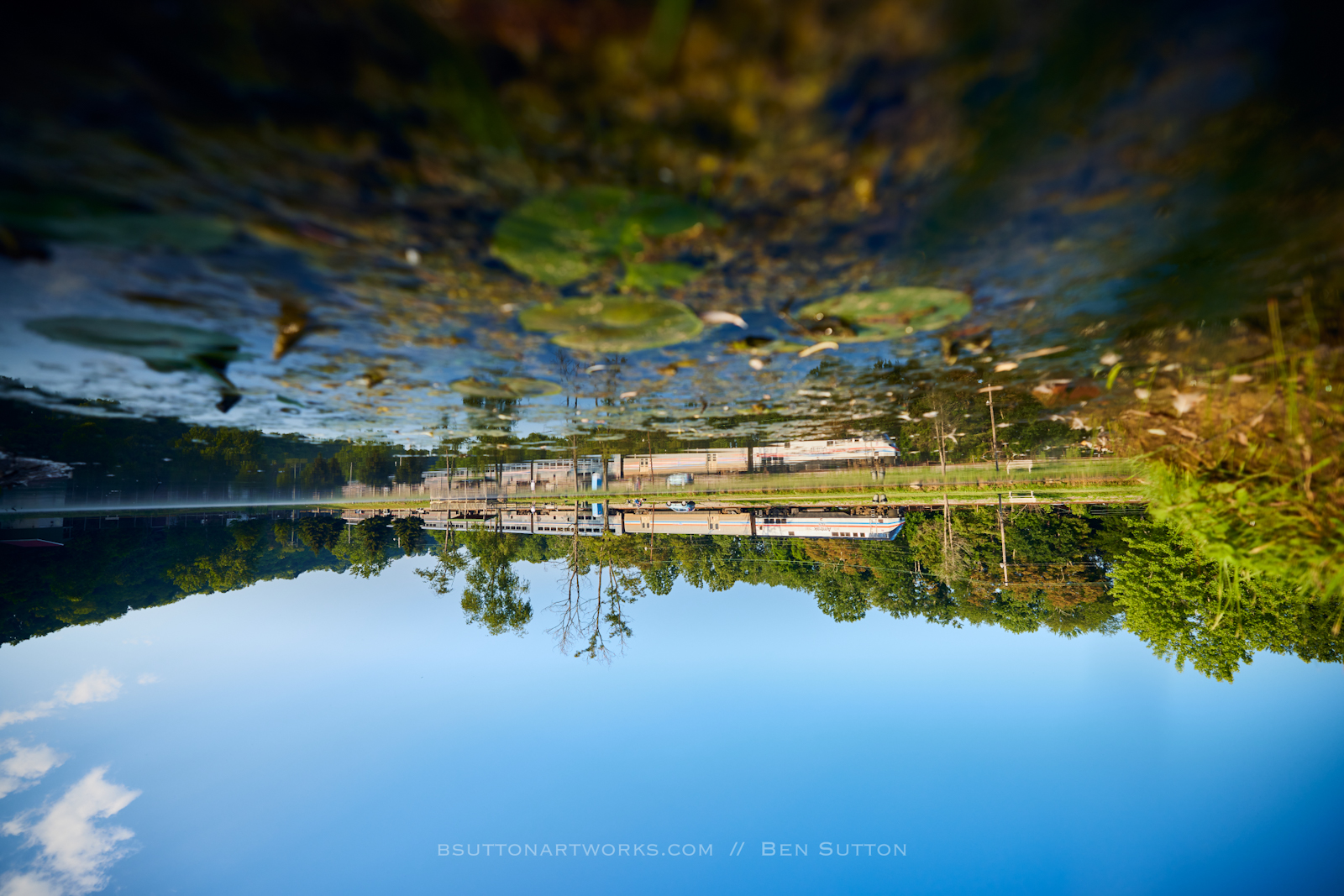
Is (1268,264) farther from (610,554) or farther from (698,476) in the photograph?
(610,554)

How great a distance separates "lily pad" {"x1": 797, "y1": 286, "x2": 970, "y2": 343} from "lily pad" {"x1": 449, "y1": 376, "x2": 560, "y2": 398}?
14.6 ft

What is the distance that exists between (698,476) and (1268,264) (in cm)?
1455

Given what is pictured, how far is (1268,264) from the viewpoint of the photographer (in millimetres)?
3629

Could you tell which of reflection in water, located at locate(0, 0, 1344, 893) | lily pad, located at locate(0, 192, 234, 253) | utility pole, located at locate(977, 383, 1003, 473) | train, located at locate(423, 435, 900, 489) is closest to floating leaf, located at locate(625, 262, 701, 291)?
reflection in water, located at locate(0, 0, 1344, 893)

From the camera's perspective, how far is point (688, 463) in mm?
17062

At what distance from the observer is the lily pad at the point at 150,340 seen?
14.3 feet

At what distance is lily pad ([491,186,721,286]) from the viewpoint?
2.68m

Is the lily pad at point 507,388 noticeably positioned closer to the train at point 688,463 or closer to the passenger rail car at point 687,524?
the passenger rail car at point 687,524

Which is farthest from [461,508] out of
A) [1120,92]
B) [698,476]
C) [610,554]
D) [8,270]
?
[1120,92]

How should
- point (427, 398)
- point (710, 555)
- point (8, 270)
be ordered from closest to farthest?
1. point (8, 270)
2. point (427, 398)
3. point (710, 555)

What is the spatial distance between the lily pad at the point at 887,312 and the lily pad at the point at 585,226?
174cm

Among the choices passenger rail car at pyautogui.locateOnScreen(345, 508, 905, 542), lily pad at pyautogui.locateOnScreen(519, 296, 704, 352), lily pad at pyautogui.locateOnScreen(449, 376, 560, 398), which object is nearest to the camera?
lily pad at pyautogui.locateOnScreen(519, 296, 704, 352)

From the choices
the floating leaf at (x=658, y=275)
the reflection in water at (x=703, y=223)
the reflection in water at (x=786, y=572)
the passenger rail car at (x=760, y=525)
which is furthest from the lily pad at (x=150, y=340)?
the passenger rail car at (x=760, y=525)

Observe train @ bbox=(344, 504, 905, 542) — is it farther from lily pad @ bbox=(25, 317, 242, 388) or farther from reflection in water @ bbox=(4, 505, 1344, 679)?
lily pad @ bbox=(25, 317, 242, 388)
